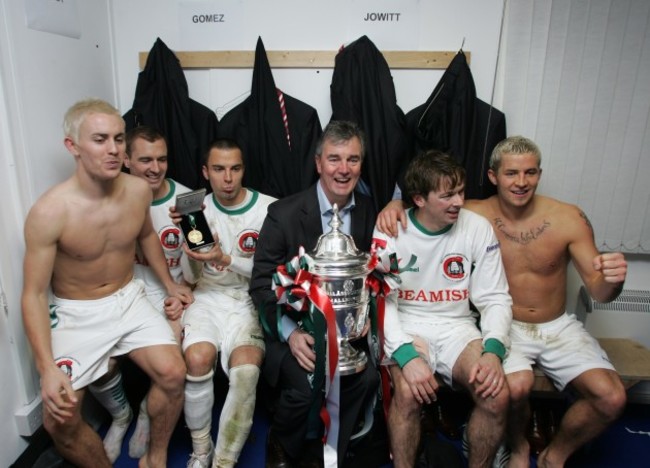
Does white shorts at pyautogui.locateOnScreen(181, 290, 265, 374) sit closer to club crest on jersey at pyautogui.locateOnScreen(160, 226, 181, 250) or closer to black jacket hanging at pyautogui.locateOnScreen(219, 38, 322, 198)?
club crest on jersey at pyautogui.locateOnScreen(160, 226, 181, 250)

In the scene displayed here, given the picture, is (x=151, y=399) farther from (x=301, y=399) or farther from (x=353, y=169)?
(x=353, y=169)

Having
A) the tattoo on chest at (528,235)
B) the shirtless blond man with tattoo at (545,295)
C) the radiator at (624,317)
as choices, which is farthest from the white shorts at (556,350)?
the radiator at (624,317)

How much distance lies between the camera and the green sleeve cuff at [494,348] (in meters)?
1.80

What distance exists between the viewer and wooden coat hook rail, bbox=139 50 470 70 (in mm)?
2490

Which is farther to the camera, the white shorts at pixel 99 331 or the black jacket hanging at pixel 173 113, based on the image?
the black jacket hanging at pixel 173 113

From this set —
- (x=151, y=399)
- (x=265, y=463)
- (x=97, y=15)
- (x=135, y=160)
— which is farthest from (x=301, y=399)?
(x=97, y=15)

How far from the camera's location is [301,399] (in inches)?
70.8

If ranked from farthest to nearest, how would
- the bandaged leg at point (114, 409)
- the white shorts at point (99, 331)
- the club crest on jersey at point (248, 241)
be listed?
the club crest on jersey at point (248, 241)
the bandaged leg at point (114, 409)
the white shorts at point (99, 331)

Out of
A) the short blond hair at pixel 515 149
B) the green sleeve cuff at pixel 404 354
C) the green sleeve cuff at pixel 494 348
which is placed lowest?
the green sleeve cuff at pixel 404 354

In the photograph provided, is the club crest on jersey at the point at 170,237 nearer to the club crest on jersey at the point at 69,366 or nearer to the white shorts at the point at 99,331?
the white shorts at the point at 99,331

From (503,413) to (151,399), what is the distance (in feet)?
4.39

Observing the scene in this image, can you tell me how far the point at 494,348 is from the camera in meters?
1.81

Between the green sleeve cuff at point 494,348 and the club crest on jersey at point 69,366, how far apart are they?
151 centimetres

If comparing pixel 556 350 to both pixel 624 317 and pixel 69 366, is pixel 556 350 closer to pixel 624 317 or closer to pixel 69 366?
pixel 624 317
